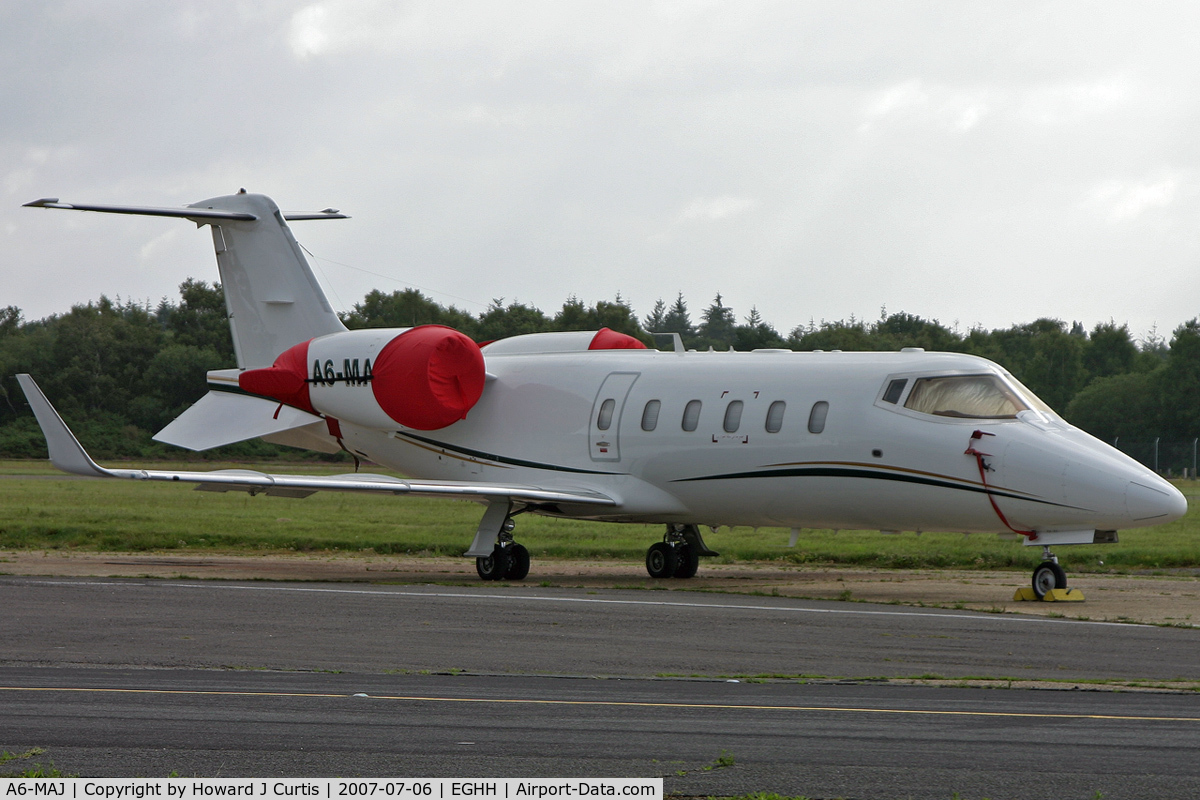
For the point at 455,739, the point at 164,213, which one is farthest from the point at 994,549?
the point at 455,739

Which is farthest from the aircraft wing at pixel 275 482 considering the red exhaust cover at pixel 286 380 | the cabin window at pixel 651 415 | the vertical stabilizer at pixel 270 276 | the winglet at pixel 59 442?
the vertical stabilizer at pixel 270 276

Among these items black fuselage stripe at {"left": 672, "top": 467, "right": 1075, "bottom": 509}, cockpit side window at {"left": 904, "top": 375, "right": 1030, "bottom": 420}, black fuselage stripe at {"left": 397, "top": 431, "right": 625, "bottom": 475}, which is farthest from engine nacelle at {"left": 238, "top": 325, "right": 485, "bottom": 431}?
cockpit side window at {"left": 904, "top": 375, "right": 1030, "bottom": 420}

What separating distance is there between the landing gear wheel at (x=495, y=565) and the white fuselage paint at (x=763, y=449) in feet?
4.17

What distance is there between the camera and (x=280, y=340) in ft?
87.5

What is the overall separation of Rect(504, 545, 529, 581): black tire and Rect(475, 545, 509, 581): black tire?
8 centimetres

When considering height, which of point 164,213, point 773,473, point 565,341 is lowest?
point 773,473

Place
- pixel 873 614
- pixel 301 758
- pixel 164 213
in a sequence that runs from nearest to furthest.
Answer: pixel 301 758 < pixel 873 614 < pixel 164 213

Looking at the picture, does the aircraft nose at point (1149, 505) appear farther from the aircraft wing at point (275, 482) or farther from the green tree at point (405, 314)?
the green tree at point (405, 314)

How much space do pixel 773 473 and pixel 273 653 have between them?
30.2ft

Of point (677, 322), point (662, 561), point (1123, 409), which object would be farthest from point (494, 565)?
point (677, 322)

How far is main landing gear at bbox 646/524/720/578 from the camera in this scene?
22547mm

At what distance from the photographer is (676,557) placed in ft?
74.0

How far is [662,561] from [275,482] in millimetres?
6316

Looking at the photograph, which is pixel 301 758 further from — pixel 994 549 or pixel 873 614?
pixel 994 549
